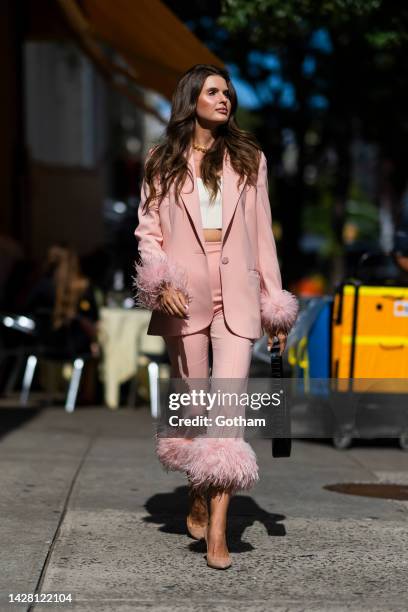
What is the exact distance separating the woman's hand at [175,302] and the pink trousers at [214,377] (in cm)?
16

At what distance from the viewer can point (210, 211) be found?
4895 millimetres

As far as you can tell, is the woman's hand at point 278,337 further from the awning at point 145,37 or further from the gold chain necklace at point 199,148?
the awning at point 145,37

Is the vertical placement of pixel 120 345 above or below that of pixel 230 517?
above

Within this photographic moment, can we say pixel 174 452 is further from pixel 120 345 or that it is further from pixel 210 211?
pixel 120 345

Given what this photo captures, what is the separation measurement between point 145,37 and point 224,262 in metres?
5.08

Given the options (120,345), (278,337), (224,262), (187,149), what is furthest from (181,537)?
(120,345)

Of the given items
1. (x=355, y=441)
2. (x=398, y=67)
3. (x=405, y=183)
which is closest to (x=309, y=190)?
(x=405, y=183)

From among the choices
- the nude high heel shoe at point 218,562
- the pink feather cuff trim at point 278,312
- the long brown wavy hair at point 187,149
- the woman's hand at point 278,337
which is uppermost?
the long brown wavy hair at point 187,149

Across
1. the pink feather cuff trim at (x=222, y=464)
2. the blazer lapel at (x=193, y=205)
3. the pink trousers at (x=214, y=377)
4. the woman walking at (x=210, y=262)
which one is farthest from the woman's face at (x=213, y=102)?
the pink feather cuff trim at (x=222, y=464)

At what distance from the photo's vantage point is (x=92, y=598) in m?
4.23

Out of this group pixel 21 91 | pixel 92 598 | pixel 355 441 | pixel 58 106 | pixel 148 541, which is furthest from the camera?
pixel 58 106

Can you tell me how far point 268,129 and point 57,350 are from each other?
8.31 metres

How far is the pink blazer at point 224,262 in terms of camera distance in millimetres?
4816

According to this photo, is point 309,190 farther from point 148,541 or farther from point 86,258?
point 148,541
